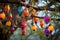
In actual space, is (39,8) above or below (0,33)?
above

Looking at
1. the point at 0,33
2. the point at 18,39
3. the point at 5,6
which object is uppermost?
the point at 5,6

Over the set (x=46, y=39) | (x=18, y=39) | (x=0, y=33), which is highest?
(x=0, y=33)

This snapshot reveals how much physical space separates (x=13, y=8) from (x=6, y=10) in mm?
305

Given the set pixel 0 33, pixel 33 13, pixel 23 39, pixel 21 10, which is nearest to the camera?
pixel 21 10

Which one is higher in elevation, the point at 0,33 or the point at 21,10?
the point at 21,10

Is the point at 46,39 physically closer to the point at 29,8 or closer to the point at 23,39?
the point at 23,39

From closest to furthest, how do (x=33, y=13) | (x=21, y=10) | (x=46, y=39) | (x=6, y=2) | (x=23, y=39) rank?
1. (x=6, y=2)
2. (x=21, y=10)
3. (x=33, y=13)
4. (x=46, y=39)
5. (x=23, y=39)

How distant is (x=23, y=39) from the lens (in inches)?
143

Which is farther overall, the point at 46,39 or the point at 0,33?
the point at 46,39

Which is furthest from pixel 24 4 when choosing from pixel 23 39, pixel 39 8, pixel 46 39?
pixel 23 39

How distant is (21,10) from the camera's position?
162 cm

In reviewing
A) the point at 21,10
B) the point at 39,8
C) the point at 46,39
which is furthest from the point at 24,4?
the point at 46,39

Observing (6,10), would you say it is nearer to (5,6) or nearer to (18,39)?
(5,6)

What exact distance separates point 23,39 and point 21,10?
2.04m
